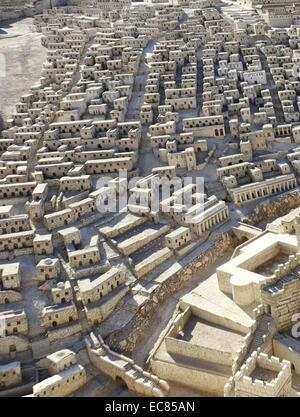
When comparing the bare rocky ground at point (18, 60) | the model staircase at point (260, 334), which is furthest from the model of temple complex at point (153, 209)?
the bare rocky ground at point (18, 60)

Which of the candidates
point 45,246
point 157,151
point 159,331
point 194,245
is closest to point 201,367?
point 159,331

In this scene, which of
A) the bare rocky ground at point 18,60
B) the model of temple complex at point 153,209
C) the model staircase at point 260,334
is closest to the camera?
the model staircase at point 260,334

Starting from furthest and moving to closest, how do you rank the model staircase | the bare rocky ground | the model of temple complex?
the bare rocky ground
the model of temple complex
the model staircase

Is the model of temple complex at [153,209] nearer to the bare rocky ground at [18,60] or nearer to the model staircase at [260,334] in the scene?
the model staircase at [260,334]

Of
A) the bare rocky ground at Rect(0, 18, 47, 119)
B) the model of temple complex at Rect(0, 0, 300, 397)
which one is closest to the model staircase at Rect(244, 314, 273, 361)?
the model of temple complex at Rect(0, 0, 300, 397)

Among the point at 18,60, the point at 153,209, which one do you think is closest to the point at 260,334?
the point at 153,209

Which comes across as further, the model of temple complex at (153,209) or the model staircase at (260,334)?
the model of temple complex at (153,209)

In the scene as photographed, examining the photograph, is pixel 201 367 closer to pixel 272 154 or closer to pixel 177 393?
pixel 177 393

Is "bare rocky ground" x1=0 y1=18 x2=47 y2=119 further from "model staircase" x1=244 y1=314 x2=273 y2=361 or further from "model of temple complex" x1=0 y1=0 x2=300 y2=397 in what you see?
"model staircase" x1=244 y1=314 x2=273 y2=361
